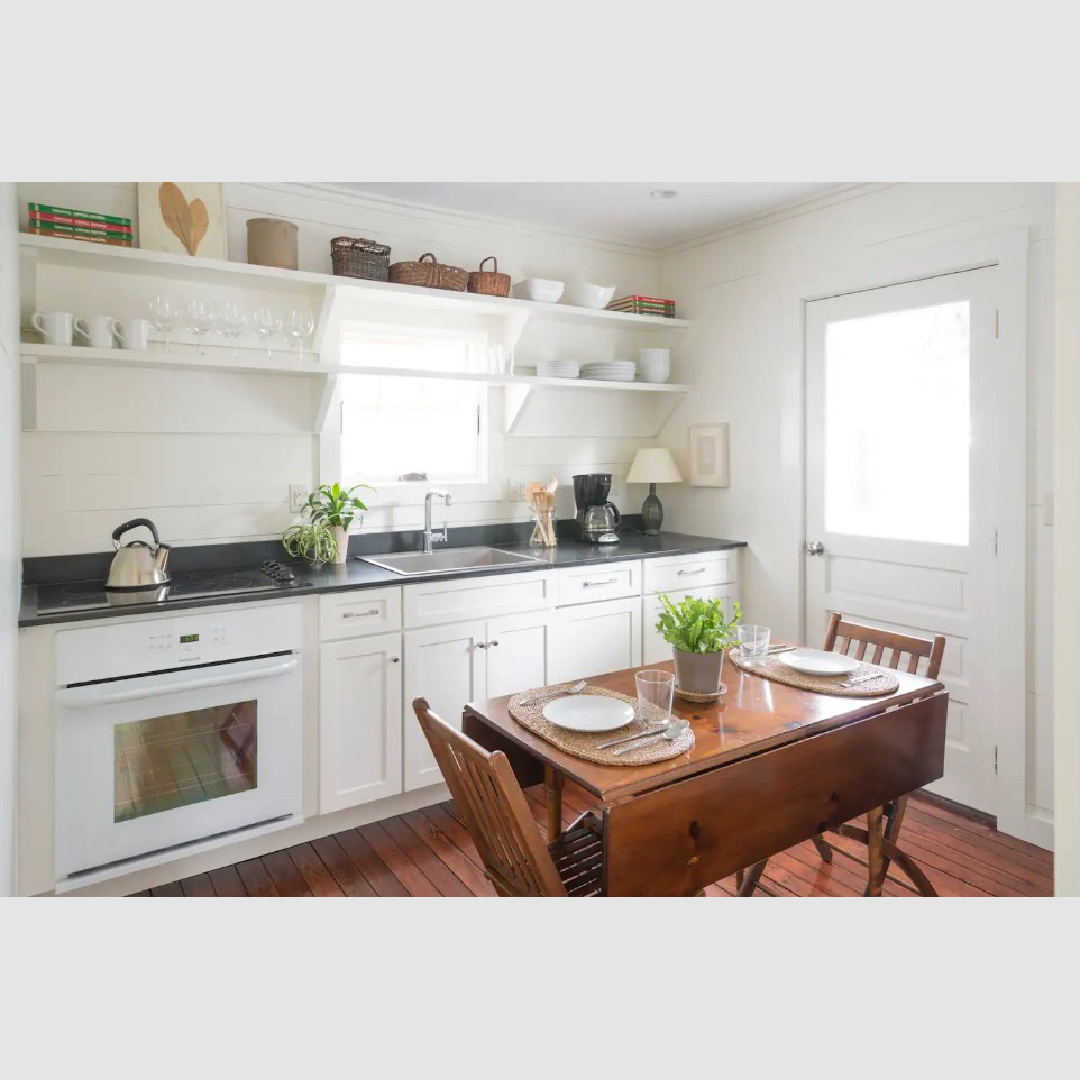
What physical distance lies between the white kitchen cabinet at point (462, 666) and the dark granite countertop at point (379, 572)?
22cm

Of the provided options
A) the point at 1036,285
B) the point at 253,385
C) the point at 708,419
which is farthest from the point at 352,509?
the point at 1036,285

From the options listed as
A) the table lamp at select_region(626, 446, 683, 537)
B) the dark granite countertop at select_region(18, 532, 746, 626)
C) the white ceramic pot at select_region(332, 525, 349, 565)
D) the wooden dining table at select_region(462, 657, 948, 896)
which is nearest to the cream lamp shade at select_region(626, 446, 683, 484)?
the table lamp at select_region(626, 446, 683, 537)

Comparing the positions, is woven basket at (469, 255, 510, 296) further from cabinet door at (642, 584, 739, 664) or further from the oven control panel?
the oven control panel

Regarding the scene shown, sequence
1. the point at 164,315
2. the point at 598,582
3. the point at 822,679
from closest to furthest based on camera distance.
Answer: the point at 822,679, the point at 164,315, the point at 598,582

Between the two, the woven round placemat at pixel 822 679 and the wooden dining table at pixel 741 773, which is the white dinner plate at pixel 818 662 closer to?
the woven round placemat at pixel 822 679

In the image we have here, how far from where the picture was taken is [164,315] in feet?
8.63

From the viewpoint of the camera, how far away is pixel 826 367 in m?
3.30

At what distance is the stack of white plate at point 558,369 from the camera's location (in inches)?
140

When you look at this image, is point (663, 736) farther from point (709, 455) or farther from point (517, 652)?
point (709, 455)

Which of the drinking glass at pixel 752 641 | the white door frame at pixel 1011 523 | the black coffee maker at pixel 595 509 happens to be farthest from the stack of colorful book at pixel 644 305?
the drinking glass at pixel 752 641

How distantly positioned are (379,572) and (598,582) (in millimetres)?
964

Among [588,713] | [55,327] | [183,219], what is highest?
[183,219]

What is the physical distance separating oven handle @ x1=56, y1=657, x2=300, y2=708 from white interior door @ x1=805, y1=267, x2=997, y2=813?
7.77ft

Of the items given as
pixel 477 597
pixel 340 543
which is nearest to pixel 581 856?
pixel 477 597
